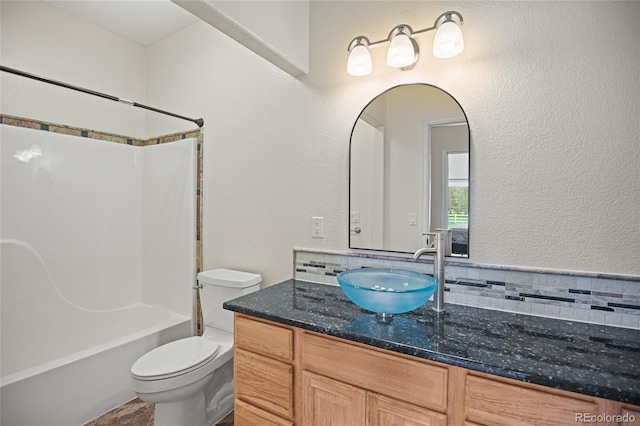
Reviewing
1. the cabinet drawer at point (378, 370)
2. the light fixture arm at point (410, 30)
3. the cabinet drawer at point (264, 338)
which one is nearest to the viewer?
the cabinet drawer at point (378, 370)

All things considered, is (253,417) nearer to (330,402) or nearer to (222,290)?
(330,402)

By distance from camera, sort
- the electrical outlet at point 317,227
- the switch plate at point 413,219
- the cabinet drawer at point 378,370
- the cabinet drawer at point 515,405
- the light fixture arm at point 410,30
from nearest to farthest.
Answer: the cabinet drawer at point 515,405, the cabinet drawer at point 378,370, the light fixture arm at point 410,30, the switch plate at point 413,219, the electrical outlet at point 317,227

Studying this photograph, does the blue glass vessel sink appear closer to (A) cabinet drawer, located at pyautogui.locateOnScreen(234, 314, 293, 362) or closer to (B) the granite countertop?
(B) the granite countertop

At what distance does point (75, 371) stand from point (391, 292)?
1.88m

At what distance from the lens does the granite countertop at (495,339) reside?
83cm

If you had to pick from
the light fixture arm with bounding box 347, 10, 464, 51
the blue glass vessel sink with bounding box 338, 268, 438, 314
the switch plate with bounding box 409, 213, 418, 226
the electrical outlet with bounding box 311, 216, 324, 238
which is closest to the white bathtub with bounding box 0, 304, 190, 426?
the electrical outlet with bounding box 311, 216, 324, 238

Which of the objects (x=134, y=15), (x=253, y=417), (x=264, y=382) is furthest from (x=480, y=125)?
(x=134, y=15)

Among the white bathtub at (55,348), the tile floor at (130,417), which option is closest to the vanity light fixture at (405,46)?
the white bathtub at (55,348)

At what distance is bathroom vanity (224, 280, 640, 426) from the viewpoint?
84 centimetres

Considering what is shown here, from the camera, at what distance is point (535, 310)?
1.29 metres

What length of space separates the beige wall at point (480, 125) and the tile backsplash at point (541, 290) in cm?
5

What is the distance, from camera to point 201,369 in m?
1.68

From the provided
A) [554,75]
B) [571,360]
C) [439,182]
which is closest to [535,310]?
[571,360]

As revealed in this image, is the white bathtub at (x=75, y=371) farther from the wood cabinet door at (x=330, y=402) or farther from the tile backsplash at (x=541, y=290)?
the tile backsplash at (x=541, y=290)
